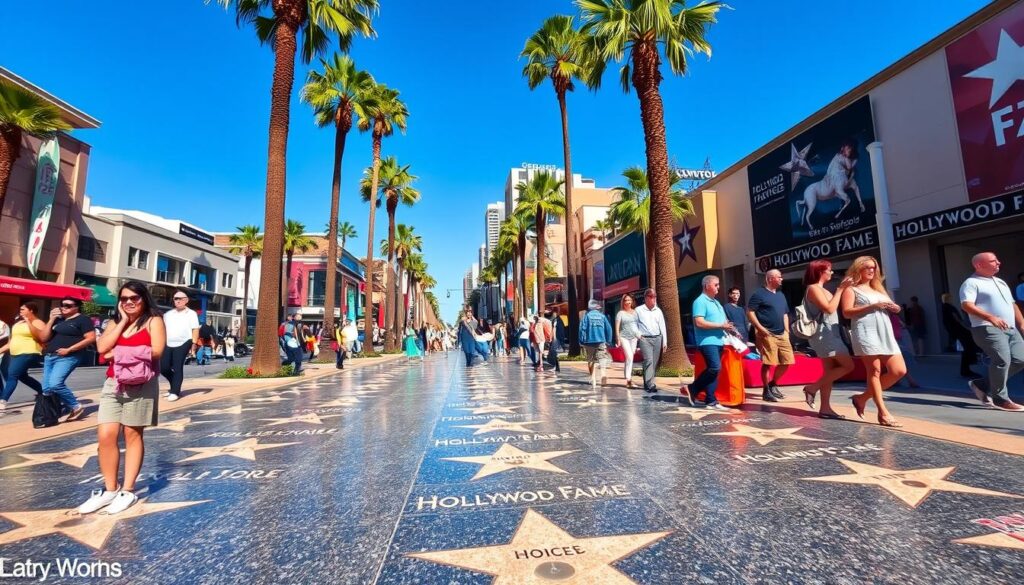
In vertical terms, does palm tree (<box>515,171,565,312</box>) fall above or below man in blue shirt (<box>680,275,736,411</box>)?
above

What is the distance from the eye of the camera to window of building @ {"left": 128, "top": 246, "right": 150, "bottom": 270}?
33031 mm

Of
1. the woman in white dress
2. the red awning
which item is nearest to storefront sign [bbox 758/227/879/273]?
the woman in white dress

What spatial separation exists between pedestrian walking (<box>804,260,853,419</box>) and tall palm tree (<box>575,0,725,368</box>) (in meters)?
5.36

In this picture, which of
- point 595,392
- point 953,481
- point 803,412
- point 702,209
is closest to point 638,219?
point 702,209

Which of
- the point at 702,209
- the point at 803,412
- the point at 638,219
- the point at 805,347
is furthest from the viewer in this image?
the point at 702,209

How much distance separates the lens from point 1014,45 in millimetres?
10672

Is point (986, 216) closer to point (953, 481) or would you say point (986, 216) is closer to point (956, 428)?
point (956, 428)

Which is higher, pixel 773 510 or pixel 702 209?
pixel 702 209

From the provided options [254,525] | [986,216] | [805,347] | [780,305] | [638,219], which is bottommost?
[254,525]

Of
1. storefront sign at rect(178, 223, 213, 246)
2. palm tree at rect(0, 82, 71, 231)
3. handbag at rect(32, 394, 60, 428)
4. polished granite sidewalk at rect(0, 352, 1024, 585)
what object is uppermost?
storefront sign at rect(178, 223, 213, 246)

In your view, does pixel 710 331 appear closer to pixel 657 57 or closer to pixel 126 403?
pixel 126 403

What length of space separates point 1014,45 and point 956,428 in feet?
38.6

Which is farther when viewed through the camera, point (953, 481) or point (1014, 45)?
point (1014, 45)

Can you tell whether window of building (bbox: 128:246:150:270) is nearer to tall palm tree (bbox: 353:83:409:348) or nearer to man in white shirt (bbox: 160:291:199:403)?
tall palm tree (bbox: 353:83:409:348)
